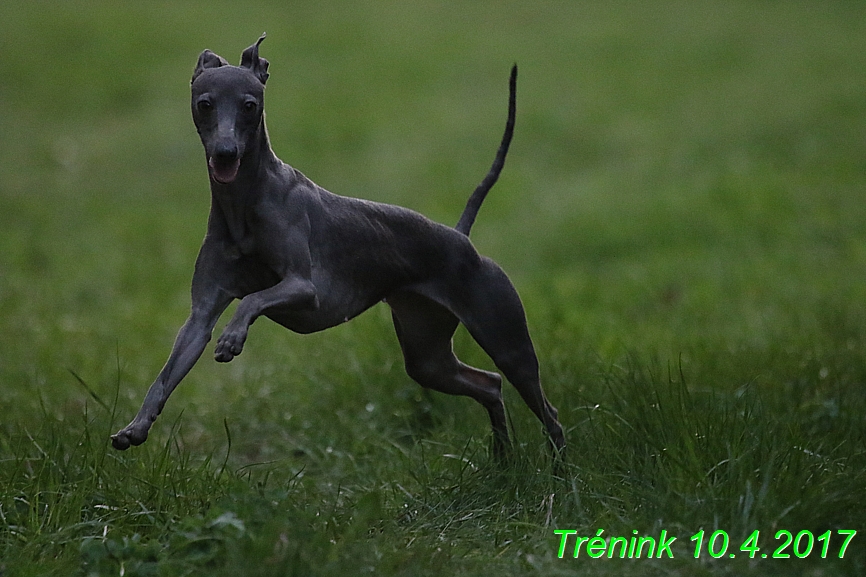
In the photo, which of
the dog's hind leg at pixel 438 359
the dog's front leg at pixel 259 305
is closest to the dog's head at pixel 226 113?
the dog's front leg at pixel 259 305

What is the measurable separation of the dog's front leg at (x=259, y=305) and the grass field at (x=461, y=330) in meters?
0.57

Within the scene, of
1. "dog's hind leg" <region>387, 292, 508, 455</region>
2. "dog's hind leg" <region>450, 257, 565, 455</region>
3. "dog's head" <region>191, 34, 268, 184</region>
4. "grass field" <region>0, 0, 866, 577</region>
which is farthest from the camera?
"dog's hind leg" <region>387, 292, 508, 455</region>

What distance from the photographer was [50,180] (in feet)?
48.9

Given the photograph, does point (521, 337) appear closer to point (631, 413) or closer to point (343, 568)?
point (631, 413)

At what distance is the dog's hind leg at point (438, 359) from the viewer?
15.6 feet

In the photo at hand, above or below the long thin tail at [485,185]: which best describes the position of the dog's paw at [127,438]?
below

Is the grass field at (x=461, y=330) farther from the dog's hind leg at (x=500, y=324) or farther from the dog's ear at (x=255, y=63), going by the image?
the dog's ear at (x=255, y=63)

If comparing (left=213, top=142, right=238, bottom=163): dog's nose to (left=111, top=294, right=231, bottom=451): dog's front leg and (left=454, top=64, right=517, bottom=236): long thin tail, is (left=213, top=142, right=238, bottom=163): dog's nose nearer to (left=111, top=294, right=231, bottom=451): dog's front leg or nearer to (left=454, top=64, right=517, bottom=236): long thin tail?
(left=111, top=294, right=231, bottom=451): dog's front leg

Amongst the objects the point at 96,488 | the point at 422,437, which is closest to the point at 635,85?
the point at 422,437

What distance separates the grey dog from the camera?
378 centimetres

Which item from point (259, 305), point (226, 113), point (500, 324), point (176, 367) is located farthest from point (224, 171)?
point (500, 324)

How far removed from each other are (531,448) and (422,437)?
1219 mm

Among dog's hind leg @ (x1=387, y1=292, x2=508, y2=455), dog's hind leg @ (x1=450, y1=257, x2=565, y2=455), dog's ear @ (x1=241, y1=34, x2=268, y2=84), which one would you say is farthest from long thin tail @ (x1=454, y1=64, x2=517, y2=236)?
dog's ear @ (x1=241, y1=34, x2=268, y2=84)

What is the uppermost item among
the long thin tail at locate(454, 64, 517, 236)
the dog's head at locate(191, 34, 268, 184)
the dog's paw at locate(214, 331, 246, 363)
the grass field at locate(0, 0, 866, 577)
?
the dog's head at locate(191, 34, 268, 184)
